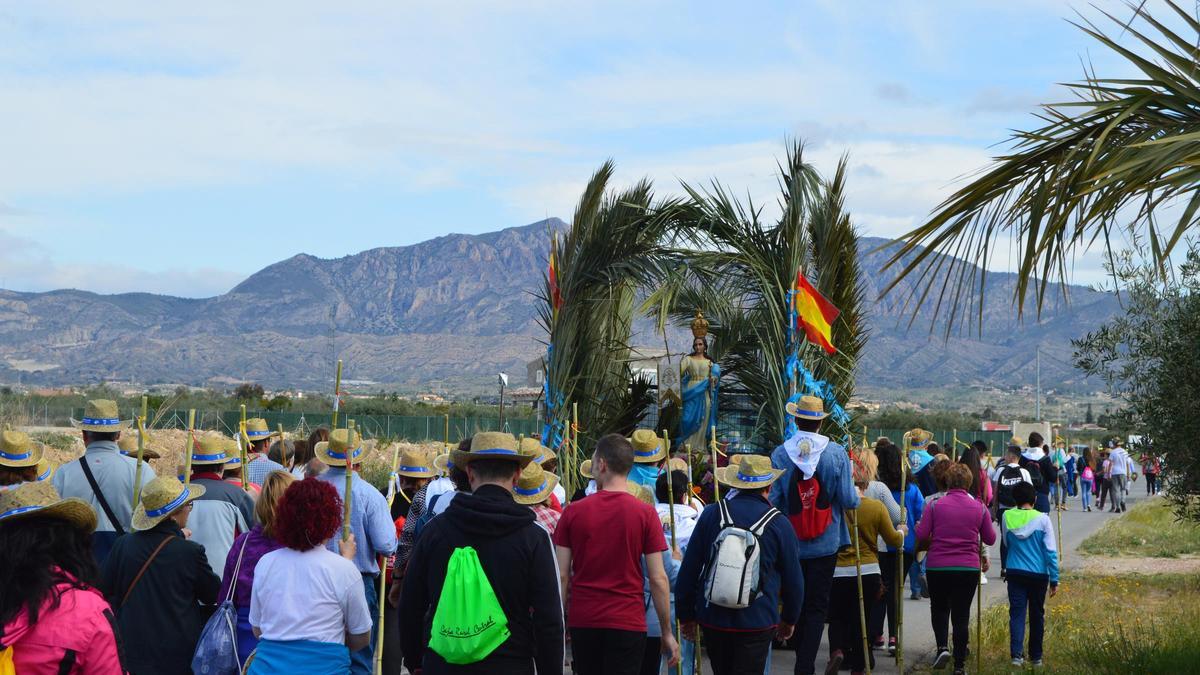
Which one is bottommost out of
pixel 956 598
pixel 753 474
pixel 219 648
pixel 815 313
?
pixel 956 598

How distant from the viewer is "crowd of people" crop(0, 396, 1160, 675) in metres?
4.78

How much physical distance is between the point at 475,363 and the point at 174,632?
189 metres

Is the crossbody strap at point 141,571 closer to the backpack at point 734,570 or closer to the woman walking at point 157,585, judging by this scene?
the woman walking at point 157,585

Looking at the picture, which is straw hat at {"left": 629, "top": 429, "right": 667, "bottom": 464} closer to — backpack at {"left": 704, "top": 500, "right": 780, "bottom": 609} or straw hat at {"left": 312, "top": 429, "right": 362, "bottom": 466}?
straw hat at {"left": 312, "top": 429, "right": 362, "bottom": 466}

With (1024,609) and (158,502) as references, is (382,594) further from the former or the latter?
(1024,609)

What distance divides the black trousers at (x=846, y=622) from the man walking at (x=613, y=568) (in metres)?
3.82

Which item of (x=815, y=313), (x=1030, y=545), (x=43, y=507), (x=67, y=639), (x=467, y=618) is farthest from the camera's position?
(x=815, y=313)

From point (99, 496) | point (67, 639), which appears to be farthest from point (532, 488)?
point (67, 639)

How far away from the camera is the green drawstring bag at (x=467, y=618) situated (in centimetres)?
532

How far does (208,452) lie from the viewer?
25.7ft

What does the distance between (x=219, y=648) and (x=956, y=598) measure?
6194 millimetres

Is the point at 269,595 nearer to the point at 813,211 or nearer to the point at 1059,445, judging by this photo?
the point at 813,211

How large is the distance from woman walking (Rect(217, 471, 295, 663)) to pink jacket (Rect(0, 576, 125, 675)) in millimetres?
1894

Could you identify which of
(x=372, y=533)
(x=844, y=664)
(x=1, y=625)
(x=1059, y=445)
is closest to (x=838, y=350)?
(x=844, y=664)
